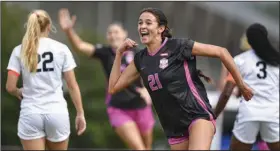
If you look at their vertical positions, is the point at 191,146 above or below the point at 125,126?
above

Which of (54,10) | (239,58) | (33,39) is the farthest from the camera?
(54,10)

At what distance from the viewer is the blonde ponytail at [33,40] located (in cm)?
636

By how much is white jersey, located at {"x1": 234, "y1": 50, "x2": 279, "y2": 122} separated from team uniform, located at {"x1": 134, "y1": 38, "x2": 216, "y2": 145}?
A: 1.74m

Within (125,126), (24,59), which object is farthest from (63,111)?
(125,126)

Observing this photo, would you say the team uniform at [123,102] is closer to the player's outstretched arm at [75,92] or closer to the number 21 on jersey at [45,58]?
the player's outstretched arm at [75,92]

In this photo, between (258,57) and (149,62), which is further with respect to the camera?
(258,57)

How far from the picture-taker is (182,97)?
17.8ft

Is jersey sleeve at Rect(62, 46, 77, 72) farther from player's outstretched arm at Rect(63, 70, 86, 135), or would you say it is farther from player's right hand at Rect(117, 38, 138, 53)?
player's right hand at Rect(117, 38, 138, 53)

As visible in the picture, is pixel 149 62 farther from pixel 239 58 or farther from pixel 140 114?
pixel 140 114

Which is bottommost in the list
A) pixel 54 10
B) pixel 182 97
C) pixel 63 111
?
pixel 54 10

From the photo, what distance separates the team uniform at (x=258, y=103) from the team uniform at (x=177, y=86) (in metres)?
1.76

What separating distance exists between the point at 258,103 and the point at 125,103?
2017 mm

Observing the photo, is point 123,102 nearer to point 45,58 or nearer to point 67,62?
point 67,62

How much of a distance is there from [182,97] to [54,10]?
13.2 m
